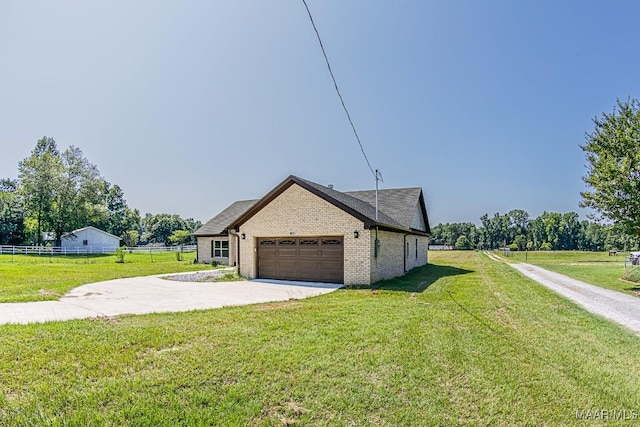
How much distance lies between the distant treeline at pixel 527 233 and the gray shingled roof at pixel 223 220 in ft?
220

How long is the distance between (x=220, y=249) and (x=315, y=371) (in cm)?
2197

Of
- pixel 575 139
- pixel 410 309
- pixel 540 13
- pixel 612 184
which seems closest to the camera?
pixel 410 309

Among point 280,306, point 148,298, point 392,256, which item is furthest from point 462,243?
point 148,298

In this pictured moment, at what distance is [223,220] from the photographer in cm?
2650

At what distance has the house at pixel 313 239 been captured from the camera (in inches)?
533

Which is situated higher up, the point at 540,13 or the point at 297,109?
the point at 540,13

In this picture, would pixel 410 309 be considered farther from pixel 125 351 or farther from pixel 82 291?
pixel 82 291

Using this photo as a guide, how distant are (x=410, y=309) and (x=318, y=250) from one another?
6647mm

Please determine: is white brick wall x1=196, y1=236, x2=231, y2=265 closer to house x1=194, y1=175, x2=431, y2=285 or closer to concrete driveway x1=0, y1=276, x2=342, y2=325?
Answer: house x1=194, y1=175, x2=431, y2=285

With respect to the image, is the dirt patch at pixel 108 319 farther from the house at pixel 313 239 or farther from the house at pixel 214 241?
the house at pixel 214 241

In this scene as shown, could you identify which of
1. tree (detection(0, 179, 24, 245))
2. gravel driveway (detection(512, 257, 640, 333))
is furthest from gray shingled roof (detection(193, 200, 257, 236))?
tree (detection(0, 179, 24, 245))

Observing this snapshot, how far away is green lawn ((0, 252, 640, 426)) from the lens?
353 cm

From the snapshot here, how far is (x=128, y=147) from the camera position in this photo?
771 inches

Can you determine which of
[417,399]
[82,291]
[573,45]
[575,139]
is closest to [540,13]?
[573,45]
